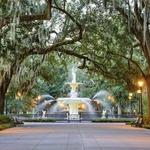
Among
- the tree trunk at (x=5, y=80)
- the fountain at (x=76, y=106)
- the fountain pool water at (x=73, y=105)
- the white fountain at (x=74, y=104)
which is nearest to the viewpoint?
the tree trunk at (x=5, y=80)

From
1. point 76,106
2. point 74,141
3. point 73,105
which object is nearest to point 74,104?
point 73,105

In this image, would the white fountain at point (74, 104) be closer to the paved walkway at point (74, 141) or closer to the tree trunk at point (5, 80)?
the tree trunk at point (5, 80)

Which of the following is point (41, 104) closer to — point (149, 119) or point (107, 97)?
point (107, 97)

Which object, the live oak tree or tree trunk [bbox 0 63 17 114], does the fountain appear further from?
the live oak tree

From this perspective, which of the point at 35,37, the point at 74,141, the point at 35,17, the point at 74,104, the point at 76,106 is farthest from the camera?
the point at 74,104

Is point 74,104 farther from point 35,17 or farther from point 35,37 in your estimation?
point 35,17

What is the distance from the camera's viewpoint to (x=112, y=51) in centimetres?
3609

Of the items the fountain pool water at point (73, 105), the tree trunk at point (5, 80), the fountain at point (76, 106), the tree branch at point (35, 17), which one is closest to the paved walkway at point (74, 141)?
the tree branch at point (35, 17)

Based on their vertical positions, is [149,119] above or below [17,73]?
below

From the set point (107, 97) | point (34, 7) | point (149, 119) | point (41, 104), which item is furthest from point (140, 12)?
point (41, 104)

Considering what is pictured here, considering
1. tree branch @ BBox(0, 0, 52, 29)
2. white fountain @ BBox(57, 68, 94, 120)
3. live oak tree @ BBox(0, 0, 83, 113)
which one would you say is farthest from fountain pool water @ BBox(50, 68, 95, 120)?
tree branch @ BBox(0, 0, 52, 29)

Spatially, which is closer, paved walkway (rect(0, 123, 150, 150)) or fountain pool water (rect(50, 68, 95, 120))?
paved walkway (rect(0, 123, 150, 150))

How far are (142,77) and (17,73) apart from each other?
30.0ft

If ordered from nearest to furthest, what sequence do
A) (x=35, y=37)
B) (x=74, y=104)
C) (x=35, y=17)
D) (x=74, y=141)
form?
(x=74, y=141) → (x=35, y=17) → (x=35, y=37) → (x=74, y=104)
